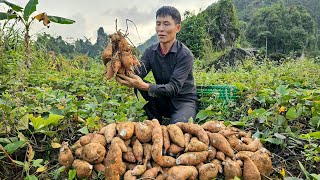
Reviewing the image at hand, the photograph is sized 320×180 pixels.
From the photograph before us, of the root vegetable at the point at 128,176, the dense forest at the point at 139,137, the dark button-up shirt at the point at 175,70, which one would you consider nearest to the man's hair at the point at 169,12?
the dark button-up shirt at the point at 175,70

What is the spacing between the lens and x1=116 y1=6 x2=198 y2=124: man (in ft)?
10.4

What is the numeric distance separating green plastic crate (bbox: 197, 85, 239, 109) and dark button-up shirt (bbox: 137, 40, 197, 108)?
4.5 inches

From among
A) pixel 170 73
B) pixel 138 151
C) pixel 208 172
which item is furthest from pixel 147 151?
pixel 170 73

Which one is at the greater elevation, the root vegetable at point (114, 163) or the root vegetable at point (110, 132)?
the root vegetable at point (110, 132)

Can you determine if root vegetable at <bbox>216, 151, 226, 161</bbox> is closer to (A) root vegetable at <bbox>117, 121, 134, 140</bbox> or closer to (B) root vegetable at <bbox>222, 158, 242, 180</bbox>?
(B) root vegetable at <bbox>222, 158, 242, 180</bbox>

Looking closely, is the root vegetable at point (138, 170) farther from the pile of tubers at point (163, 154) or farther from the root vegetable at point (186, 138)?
the root vegetable at point (186, 138)

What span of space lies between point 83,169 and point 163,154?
471 mm

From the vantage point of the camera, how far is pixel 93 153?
192 centimetres

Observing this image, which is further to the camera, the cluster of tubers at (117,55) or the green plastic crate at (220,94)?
the green plastic crate at (220,94)

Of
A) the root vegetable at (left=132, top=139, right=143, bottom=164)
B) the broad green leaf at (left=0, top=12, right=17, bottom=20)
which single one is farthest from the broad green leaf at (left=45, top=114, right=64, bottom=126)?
the broad green leaf at (left=0, top=12, right=17, bottom=20)

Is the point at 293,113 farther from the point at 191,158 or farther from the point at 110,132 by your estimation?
the point at 110,132

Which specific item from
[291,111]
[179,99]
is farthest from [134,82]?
[291,111]

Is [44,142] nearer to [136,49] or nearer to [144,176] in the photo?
[144,176]

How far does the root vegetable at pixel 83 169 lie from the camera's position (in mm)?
1897
